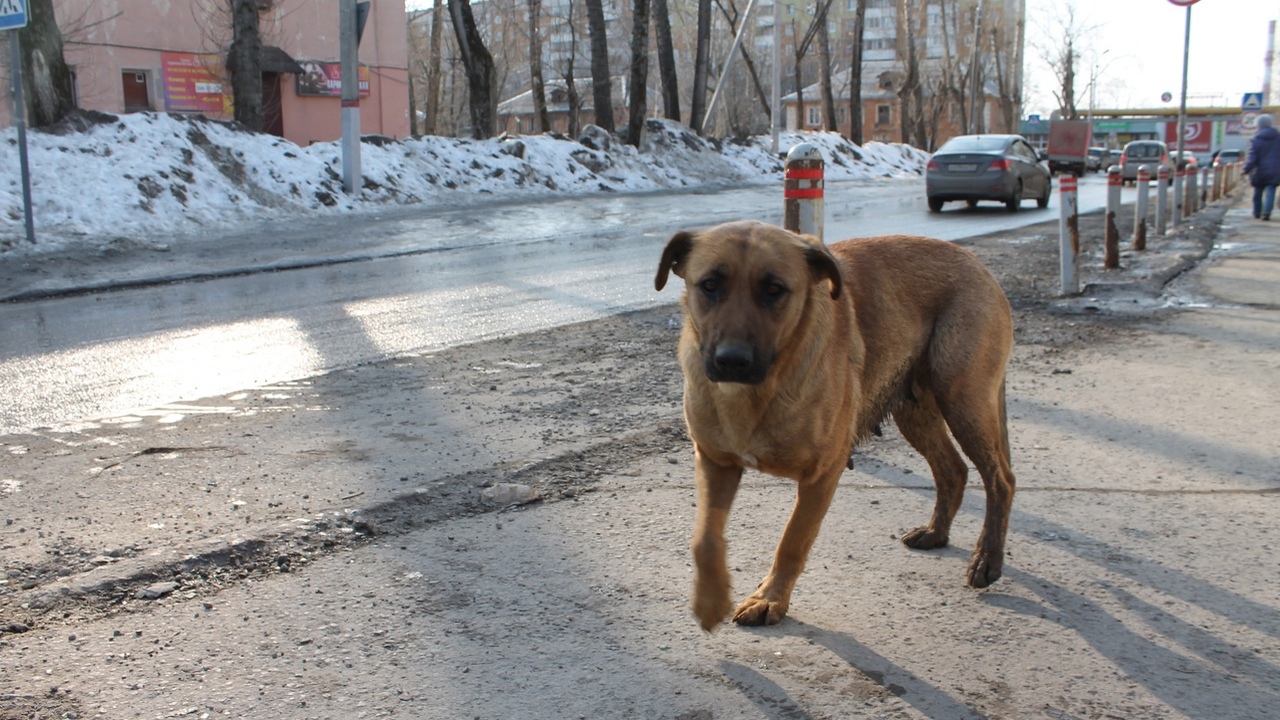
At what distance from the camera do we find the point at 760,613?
3.21 metres

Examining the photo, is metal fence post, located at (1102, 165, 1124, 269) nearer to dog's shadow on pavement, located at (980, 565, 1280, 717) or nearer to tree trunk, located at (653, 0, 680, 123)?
dog's shadow on pavement, located at (980, 565, 1280, 717)

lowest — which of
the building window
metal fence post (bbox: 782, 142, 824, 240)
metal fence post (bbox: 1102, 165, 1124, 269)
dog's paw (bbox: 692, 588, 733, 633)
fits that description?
dog's paw (bbox: 692, 588, 733, 633)

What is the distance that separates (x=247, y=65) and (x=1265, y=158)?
18392 mm

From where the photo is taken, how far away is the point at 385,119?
43.3 meters

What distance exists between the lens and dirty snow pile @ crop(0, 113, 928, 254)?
14.6 metres

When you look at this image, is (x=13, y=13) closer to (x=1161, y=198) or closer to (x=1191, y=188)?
(x=1161, y=198)

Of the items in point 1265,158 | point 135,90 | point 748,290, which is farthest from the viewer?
point 135,90

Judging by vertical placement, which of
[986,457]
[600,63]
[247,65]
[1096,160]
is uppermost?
[600,63]

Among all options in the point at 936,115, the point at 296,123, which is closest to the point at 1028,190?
the point at 296,123

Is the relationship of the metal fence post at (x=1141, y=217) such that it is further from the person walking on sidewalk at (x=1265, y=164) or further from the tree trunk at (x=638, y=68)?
the tree trunk at (x=638, y=68)

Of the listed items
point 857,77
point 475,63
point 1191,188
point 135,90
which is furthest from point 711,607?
point 857,77

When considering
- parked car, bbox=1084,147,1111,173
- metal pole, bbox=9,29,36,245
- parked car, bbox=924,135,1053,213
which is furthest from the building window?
parked car, bbox=1084,147,1111,173

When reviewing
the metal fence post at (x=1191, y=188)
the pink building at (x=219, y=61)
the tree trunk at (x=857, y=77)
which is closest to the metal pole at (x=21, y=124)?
the metal fence post at (x=1191, y=188)

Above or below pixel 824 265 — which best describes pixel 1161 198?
below
